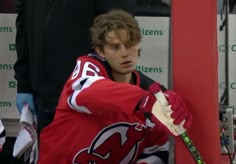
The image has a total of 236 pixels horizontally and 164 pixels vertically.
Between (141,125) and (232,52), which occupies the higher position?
(232,52)

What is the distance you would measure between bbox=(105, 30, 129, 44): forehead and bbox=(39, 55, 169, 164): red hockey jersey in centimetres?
8

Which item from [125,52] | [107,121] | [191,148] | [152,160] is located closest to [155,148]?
[152,160]

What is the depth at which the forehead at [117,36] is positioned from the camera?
5.24ft

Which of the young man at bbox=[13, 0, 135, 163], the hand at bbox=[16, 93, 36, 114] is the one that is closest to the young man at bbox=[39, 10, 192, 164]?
the young man at bbox=[13, 0, 135, 163]

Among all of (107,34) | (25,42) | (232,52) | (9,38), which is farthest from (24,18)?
(232,52)

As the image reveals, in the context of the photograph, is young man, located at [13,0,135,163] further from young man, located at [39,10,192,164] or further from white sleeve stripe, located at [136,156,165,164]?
white sleeve stripe, located at [136,156,165,164]

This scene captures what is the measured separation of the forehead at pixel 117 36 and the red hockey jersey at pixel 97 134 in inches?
3.3

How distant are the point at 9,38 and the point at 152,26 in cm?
85

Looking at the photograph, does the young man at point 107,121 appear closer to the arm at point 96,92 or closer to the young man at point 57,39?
the arm at point 96,92

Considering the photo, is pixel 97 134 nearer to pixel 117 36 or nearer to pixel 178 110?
pixel 117 36

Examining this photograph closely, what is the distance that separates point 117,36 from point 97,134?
0.30m

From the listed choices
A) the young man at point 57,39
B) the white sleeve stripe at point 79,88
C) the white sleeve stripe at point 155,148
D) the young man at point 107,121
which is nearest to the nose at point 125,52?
the young man at point 107,121

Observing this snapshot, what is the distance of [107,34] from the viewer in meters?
1.64

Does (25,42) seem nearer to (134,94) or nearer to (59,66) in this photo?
(59,66)
